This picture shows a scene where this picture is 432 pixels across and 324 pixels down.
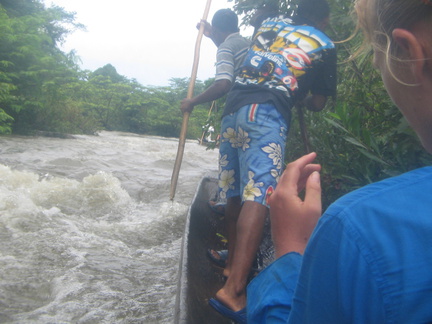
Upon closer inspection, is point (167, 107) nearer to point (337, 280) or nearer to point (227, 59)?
point (227, 59)

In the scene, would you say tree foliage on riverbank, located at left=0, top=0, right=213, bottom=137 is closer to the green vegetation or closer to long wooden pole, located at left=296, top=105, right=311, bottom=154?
the green vegetation

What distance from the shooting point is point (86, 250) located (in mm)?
3434

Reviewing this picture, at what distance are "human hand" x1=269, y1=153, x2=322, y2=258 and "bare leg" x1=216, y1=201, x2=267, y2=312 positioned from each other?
129 centimetres

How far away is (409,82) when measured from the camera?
2.13 ft

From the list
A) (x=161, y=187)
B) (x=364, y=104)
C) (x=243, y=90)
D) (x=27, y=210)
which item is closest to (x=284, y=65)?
(x=243, y=90)

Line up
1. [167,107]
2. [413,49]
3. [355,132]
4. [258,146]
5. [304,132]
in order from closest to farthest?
[413,49]
[355,132]
[258,146]
[304,132]
[167,107]

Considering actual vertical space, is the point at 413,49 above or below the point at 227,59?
below

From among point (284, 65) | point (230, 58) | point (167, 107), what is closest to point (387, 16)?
point (284, 65)

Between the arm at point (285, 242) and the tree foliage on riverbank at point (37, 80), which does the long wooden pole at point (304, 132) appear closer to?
the arm at point (285, 242)

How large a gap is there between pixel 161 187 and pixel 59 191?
6.62ft

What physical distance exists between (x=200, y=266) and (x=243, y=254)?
55 centimetres

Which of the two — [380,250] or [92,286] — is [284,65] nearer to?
[92,286]

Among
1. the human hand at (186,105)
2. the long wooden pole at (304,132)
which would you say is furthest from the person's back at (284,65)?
the human hand at (186,105)

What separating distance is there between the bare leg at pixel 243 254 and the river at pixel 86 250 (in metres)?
0.57
